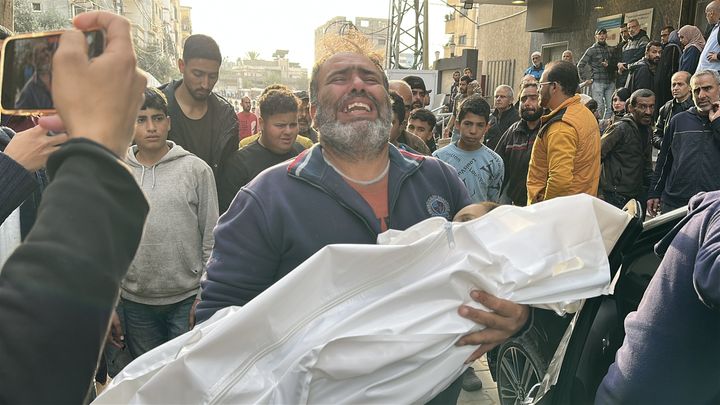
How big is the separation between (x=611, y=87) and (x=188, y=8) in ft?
374

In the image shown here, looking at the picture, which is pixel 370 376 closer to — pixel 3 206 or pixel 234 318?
pixel 234 318

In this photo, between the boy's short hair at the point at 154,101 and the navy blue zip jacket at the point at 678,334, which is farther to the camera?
the boy's short hair at the point at 154,101

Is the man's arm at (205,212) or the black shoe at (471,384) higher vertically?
the man's arm at (205,212)

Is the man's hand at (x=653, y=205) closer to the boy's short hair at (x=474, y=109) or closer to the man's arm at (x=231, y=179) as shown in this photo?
the boy's short hair at (x=474, y=109)

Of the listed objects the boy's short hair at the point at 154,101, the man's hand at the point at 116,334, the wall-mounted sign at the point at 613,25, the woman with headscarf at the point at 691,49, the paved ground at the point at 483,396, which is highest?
the wall-mounted sign at the point at 613,25

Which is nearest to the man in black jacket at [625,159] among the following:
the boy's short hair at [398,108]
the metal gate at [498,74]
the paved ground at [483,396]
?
the boy's short hair at [398,108]

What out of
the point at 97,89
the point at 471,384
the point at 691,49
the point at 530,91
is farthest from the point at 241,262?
the point at 691,49

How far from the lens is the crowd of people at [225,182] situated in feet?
2.57

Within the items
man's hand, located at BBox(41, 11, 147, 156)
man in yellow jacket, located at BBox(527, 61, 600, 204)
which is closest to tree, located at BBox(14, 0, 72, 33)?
man in yellow jacket, located at BBox(527, 61, 600, 204)

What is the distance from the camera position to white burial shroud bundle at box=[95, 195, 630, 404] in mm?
1496

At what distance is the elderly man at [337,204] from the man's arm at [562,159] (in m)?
2.81

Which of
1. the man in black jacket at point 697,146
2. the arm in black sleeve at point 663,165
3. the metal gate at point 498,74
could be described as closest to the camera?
the man in black jacket at point 697,146

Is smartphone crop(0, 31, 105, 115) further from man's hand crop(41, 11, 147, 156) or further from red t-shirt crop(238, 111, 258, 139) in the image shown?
red t-shirt crop(238, 111, 258, 139)

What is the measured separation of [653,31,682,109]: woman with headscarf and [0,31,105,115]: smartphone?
9.94m
